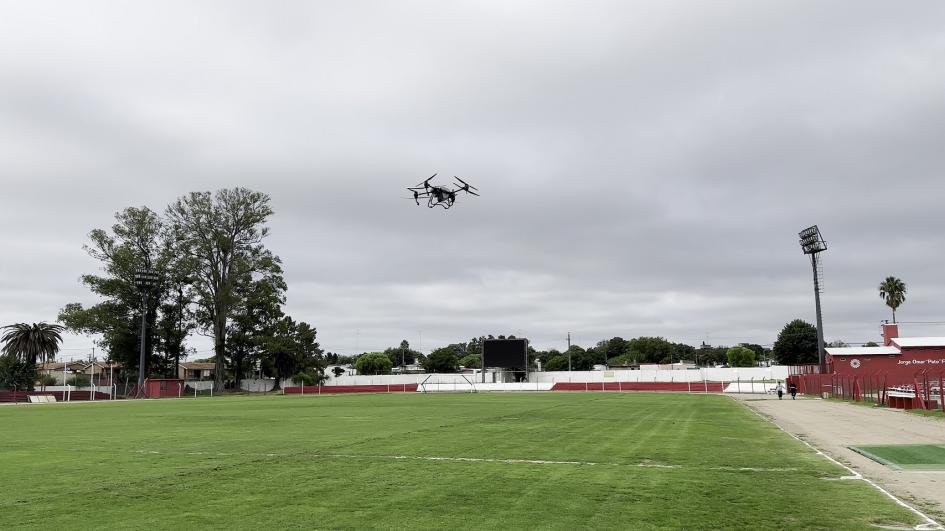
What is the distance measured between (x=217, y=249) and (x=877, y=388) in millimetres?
83018

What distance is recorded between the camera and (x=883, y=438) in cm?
2191

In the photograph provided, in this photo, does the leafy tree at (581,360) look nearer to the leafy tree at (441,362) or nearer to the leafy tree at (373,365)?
the leafy tree at (441,362)

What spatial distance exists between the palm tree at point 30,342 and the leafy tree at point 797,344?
451 ft

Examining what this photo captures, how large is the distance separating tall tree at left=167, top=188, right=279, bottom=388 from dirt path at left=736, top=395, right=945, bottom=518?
264 ft

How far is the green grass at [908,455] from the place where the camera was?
15141 millimetres

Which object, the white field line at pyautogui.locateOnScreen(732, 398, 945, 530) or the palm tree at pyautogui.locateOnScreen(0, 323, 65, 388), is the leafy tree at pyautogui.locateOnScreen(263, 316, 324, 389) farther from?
the white field line at pyautogui.locateOnScreen(732, 398, 945, 530)

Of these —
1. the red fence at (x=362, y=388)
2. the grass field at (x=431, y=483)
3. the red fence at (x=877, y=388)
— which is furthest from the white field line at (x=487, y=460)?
the red fence at (x=362, y=388)

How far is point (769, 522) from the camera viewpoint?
924 cm

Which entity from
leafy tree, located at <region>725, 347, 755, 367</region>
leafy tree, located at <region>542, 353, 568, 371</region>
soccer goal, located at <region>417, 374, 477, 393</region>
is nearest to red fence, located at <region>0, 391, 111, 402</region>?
soccer goal, located at <region>417, 374, 477, 393</region>

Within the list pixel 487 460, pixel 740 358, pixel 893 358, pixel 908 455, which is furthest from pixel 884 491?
pixel 740 358

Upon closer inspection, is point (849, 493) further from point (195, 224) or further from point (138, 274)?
point (195, 224)

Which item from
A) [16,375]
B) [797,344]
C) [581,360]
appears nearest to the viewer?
[16,375]

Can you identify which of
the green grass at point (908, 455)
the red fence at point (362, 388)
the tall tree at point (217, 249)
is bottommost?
the red fence at point (362, 388)

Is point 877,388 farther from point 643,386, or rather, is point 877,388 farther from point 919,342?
point 643,386
